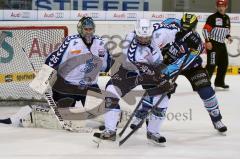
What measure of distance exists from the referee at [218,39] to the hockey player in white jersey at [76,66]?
2417 mm

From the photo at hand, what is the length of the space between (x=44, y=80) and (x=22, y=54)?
1502 mm

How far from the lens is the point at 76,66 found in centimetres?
450

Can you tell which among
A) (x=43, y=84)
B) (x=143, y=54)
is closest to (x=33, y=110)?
(x=43, y=84)

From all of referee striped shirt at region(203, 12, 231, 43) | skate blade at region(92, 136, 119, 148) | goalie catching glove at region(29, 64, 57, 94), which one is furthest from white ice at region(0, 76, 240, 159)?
referee striped shirt at region(203, 12, 231, 43)

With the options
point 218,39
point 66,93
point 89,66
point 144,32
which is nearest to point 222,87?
point 218,39

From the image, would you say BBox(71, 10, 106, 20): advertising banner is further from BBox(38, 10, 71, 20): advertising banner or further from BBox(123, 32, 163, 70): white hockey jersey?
BBox(123, 32, 163, 70): white hockey jersey

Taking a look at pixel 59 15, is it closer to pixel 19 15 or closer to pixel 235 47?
pixel 19 15

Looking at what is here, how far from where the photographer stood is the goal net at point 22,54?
5.53 m

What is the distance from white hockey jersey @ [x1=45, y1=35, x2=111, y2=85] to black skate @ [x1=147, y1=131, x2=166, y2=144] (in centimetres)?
82

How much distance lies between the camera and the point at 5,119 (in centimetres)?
473

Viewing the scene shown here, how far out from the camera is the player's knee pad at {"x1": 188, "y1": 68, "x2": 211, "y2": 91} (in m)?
4.30

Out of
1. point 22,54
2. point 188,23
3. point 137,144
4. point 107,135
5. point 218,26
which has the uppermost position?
point 188,23

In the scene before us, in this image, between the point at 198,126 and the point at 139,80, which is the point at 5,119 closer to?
the point at 139,80

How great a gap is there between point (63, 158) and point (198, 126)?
1.58 meters
